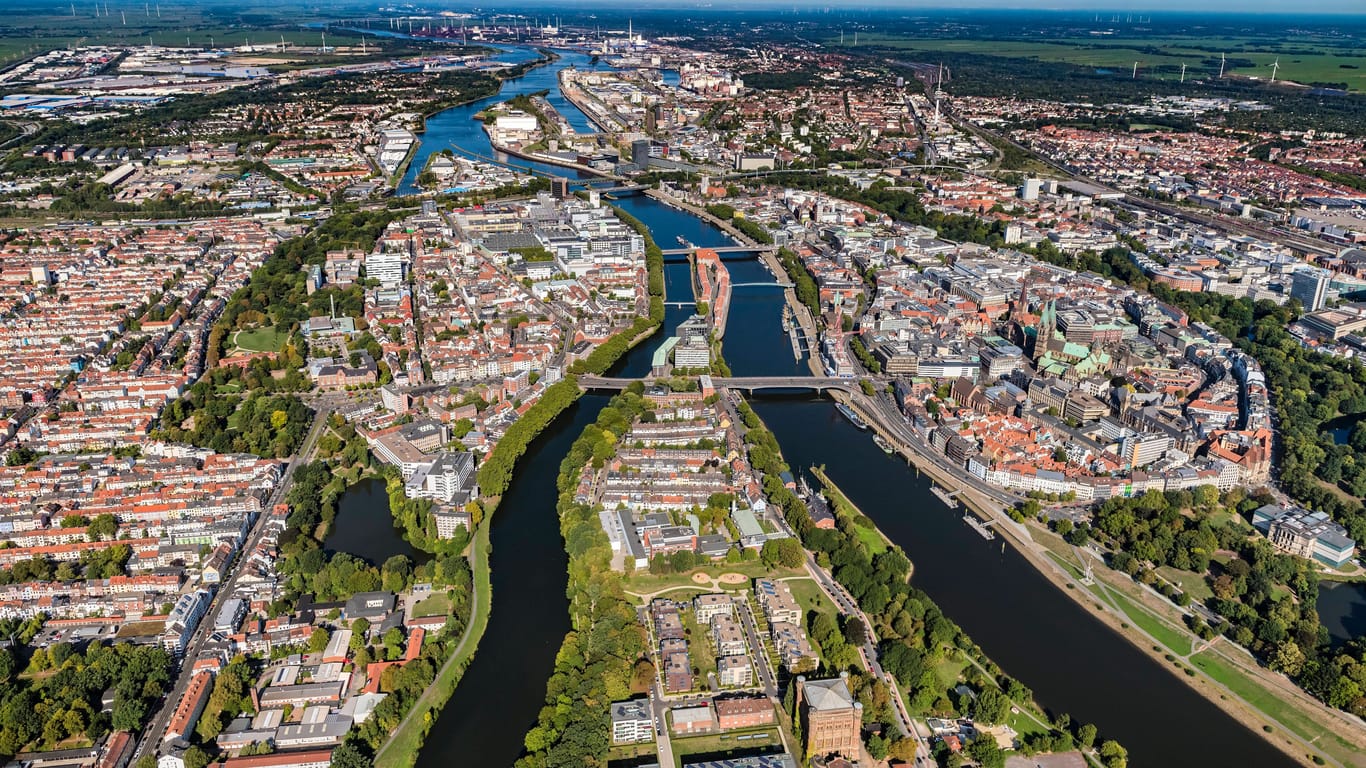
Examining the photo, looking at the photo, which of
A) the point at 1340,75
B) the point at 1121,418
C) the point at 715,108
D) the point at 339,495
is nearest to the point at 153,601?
the point at 339,495

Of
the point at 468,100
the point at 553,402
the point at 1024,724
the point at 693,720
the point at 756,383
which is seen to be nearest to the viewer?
the point at 693,720

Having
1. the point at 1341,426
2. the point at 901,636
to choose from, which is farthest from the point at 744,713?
the point at 1341,426

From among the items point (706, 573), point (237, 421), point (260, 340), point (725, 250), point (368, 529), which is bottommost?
point (368, 529)

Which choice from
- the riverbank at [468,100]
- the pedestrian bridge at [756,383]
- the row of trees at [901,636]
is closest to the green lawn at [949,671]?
the row of trees at [901,636]

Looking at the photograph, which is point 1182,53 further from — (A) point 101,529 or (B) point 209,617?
(B) point 209,617

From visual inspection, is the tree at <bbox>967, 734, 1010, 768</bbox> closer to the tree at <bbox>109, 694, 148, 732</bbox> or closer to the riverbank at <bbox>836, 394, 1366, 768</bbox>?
the riverbank at <bbox>836, 394, 1366, 768</bbox>

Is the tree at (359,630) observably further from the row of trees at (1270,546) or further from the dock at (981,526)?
the row of trees at (1270,546)
